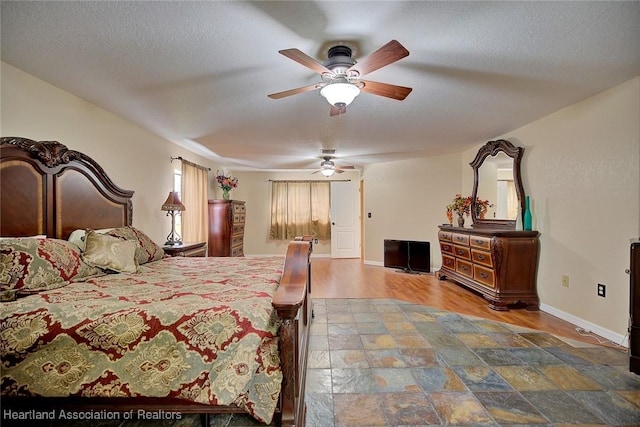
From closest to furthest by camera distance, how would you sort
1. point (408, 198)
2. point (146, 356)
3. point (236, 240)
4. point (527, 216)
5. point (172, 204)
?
point (146, 356) < point (527, 216) < point (172, 204) < point (236, 240) < point (408, 198)

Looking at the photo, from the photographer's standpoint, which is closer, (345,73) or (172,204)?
(345,73)

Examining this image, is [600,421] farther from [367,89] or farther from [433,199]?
[433,199]

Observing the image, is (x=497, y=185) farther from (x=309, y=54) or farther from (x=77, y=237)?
(x=77, y=237)

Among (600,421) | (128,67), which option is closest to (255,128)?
(128,67)

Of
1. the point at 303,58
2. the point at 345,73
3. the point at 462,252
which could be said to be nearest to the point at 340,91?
the point at 345,73

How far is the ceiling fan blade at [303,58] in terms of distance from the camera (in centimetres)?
160

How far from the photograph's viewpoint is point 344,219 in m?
7.44

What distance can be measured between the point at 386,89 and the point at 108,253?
94.7 inches

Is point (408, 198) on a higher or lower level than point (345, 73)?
lower

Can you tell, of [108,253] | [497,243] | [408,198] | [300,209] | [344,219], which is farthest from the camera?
[300,209]

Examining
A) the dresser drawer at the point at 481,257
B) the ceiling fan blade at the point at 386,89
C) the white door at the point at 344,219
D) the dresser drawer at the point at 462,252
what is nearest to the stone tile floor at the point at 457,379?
the dresser drawer at the point at 481,257

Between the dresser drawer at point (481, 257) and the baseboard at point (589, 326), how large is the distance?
73 centimetres

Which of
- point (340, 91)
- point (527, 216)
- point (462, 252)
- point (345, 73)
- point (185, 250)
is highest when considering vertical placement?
point (345, 73)

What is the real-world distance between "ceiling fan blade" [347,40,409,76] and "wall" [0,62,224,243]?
2.52 metres
